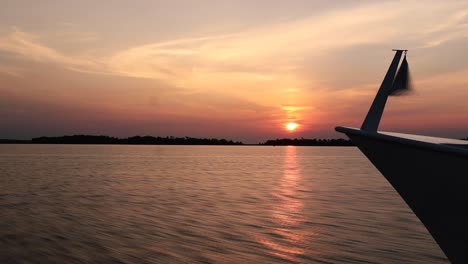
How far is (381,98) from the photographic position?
944 centimetres

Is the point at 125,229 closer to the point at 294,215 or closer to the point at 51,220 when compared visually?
the point at 51,220

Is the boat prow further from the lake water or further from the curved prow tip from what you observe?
the lake water

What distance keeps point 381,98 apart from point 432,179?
2.05 meters

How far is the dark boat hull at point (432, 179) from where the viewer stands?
27.0ft

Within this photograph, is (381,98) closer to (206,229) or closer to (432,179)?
(432,179)

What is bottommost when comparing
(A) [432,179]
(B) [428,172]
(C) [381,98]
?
(A) [432,179]

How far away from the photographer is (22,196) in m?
33.3

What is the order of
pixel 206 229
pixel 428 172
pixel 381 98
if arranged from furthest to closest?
pixel 206 229 → pixel 381 98 → pixel 428 172

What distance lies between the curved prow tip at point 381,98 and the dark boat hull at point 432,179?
31cm

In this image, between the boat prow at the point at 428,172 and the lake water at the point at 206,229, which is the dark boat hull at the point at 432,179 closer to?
the boat prow at the point at 428,172

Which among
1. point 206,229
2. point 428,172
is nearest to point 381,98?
point 428,172

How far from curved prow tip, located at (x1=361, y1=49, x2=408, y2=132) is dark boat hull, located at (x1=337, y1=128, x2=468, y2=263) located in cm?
31

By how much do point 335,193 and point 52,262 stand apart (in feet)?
98.9

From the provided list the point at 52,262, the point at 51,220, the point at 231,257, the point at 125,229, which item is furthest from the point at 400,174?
the point at 51,220
